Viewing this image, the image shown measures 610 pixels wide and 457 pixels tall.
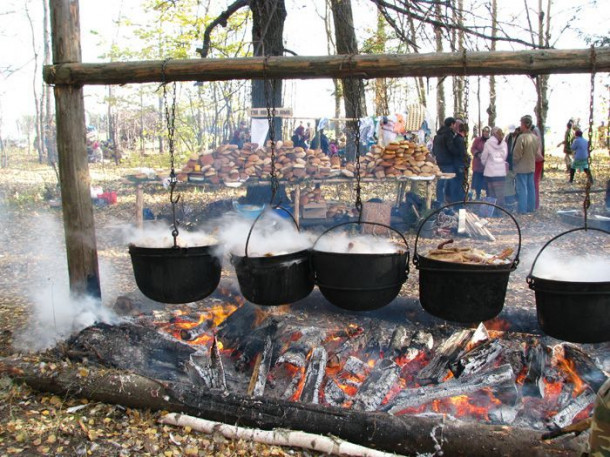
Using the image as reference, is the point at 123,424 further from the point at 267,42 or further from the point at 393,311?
the point at 267,42

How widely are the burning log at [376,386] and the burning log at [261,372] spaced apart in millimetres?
716

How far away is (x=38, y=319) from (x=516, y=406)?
4304mm

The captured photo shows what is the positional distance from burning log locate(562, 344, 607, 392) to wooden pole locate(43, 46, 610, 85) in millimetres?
2149

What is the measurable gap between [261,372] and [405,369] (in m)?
1.16

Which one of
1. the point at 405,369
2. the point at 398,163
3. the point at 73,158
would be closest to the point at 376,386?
the point at 405,369

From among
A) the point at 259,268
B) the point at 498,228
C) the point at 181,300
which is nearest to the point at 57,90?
the point at 181,300

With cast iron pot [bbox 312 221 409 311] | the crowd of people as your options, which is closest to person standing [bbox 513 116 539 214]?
the crowd of people

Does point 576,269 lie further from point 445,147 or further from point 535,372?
point 445,147

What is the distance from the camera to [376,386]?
3717 mm

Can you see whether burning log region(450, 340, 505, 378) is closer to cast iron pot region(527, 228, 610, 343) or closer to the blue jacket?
cast iron pot region(527, 228, 610, 343)

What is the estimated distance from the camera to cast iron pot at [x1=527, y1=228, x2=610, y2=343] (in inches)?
125

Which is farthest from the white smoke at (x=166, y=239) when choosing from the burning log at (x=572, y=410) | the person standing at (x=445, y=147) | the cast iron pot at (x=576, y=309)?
the person standing at (x=445, y=147)

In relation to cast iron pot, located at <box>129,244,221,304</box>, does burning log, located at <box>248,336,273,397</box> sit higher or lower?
lower

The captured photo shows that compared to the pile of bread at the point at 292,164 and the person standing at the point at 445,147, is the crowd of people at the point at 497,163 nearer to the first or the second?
the person standing at the point at 445,147
